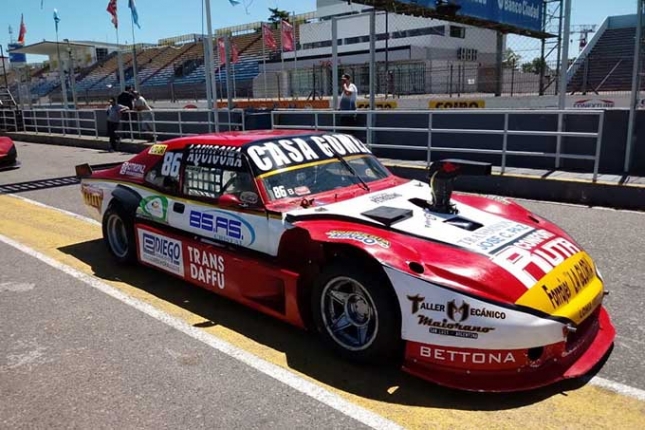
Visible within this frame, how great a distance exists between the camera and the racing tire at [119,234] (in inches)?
216

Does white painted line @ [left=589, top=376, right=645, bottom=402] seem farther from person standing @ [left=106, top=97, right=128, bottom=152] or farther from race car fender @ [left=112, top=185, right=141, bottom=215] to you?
person standing @ [left=106, top=97, right=128, bottom=152]

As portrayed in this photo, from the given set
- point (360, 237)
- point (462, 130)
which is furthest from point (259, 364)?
point (462, 130)

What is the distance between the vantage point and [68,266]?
5.84 meters

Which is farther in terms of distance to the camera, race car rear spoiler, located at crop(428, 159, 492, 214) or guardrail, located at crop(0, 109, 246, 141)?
guardrail, located at crop(0, 109, 246, 141)

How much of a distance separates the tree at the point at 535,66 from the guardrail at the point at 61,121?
15.4 m

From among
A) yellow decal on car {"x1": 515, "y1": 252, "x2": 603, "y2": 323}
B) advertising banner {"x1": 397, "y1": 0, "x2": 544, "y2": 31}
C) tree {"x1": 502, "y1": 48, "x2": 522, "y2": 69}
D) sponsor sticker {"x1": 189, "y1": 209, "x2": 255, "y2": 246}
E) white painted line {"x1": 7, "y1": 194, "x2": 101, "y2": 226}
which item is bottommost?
white painted line {"x1": 7, "y1": 194, "x2": 101, "y2": 226}

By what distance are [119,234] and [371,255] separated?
3491mm

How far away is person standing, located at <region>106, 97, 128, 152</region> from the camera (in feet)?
58.4

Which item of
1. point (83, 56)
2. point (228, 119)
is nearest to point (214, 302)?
point (228, 119)

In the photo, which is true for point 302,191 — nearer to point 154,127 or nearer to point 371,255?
point 371,255

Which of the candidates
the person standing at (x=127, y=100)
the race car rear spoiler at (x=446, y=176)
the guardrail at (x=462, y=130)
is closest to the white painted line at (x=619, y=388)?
the race car rear spoiler at (x=446, y=176)

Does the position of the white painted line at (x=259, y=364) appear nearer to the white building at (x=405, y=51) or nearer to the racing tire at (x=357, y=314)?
the racing tire at (x=357, y=314)

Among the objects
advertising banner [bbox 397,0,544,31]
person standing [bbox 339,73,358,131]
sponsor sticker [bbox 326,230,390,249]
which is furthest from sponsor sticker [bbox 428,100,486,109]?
sponsor sticker [bbox 326,230,390,249]

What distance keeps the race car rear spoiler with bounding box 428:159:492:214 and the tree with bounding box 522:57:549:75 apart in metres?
14.5
